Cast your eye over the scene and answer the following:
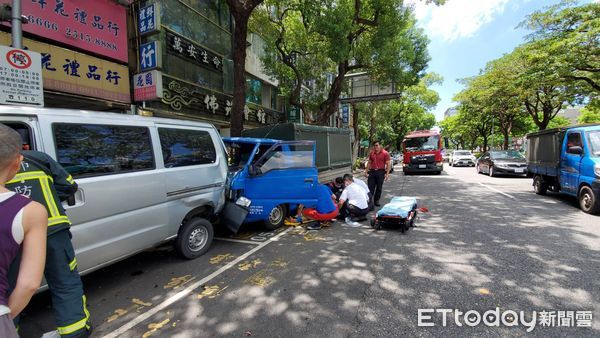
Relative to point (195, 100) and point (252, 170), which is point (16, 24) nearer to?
point (252, 170)

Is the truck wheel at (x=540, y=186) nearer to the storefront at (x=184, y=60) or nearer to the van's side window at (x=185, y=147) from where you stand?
the van's side window at (x=185, y=147)

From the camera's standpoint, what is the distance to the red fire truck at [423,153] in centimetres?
1688

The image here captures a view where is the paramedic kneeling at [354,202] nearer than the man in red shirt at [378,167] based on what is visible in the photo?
Yes

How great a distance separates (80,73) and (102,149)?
601 cm

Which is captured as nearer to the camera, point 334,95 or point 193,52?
point 193,52

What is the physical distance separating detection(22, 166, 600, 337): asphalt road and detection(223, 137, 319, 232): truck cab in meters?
0.49

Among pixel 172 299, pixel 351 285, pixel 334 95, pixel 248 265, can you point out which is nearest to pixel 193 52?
pixel 334 95

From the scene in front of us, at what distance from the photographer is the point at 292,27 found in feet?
44.0

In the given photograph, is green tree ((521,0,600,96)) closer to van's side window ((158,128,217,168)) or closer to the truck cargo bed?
the truck cargo bed

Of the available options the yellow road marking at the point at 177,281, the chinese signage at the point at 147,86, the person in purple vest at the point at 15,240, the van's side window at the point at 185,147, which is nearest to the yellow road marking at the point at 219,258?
the yellow road marking at the point at 177,281

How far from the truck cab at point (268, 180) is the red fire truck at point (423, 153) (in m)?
12.6

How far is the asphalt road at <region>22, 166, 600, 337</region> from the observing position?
8.93 ft

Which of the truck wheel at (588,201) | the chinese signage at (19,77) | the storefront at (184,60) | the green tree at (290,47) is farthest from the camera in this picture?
the green tree at (290,47)

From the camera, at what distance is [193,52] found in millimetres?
11203
